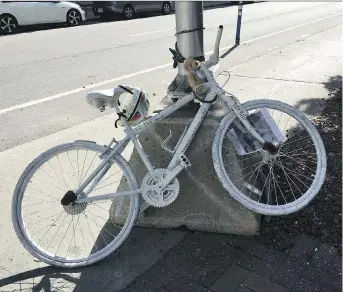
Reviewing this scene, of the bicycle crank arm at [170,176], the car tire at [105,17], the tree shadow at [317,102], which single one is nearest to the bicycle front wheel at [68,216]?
the bicycle crank arm at [170,176]

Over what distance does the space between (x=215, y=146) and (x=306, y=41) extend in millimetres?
9426

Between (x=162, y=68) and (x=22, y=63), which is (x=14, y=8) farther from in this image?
(x=162, y=68)

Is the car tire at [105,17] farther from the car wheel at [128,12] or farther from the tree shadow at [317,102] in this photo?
the tree shadow at [317,102]

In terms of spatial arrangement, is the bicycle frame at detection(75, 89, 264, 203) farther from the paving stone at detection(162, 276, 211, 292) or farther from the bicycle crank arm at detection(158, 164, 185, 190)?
the paving stone at detection(162, 276, 211, 292)

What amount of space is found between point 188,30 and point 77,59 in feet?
21.1

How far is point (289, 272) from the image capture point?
9.07ft

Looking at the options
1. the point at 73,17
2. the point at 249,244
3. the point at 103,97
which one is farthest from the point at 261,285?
the point at 73,17

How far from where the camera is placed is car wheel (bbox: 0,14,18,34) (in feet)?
41.9

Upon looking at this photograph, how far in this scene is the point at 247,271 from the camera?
278 centimetres

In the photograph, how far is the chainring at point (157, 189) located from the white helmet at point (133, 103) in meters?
0.42

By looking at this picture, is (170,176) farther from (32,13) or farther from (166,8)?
(166,8)

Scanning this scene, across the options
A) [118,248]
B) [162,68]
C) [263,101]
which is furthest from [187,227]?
[162,68]

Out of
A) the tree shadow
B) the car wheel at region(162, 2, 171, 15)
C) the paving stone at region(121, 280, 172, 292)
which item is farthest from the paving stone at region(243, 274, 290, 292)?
the car wheel at region(162, 2, 171, 15)

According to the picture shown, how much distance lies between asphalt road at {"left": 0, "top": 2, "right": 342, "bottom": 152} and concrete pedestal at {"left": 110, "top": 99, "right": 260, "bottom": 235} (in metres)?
2.53
